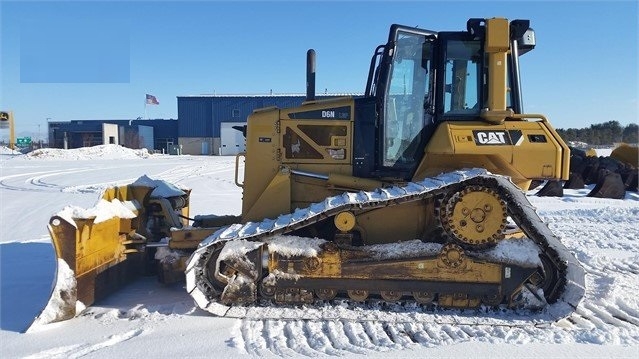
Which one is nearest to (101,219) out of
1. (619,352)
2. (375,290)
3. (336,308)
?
(336,308)

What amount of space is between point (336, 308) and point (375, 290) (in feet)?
1.35

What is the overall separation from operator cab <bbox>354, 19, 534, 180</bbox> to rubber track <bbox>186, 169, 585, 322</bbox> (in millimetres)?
704

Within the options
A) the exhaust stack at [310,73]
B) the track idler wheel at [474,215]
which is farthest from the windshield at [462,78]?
the exhaust stack at [310,73]

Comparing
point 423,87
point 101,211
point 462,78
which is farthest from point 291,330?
point 462,78

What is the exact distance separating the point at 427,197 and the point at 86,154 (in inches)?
1330

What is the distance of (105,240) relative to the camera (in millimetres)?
4707

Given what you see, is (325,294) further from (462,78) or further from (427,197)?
(462,78)

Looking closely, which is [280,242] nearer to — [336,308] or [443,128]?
[336,308]

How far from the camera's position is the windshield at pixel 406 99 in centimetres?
479

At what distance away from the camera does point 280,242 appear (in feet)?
14.3

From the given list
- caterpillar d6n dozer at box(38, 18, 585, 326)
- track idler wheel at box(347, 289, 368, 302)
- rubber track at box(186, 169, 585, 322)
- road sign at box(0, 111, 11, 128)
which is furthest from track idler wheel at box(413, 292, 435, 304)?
road sign at box(0, 111, 11, 128)

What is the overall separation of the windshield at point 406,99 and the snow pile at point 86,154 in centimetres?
3154

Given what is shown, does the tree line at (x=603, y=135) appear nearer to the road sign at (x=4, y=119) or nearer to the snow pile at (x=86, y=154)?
the snow pile at (x=86, y=154)

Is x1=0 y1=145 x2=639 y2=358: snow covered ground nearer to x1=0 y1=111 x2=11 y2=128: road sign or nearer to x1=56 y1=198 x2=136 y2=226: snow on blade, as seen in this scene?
x1=56 y1=198 x2=136 y2=226: snow on blade
